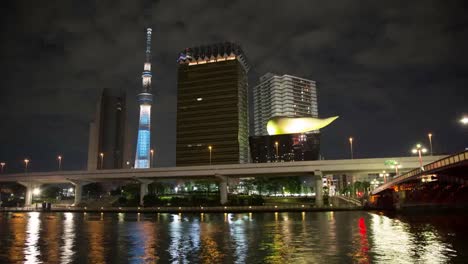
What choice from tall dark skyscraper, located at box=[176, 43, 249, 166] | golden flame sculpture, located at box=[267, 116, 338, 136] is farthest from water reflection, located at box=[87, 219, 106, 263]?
tall dark skyscraper, located at box=[176, 43, 249, 166]

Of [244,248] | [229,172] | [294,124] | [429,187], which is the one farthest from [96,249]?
[294,124]

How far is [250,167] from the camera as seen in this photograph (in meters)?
79.2

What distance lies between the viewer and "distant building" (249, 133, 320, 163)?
168250 millimetres

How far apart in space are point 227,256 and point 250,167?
56380 mm

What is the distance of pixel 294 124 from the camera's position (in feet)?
566

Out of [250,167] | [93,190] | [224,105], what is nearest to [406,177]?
[250,167]

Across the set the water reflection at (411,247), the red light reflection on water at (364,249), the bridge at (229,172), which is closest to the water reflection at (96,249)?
the red light reflection on water at (364,249)

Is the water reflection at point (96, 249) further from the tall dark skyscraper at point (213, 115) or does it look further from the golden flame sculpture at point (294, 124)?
the tall dark skyscraper at point (213, 115)

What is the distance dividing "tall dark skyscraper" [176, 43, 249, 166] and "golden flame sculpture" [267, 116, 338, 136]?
1830cm

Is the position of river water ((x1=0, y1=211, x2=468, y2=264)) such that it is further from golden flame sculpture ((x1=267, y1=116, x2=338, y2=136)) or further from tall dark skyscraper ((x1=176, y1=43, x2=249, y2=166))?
tall dark skyscraper ((x1=176, y1=43, x2=249, y2=166))

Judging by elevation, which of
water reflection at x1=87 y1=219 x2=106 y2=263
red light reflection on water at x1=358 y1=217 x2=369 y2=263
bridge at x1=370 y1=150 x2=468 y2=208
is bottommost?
red light reflection on water at x1=358 y1=217 x2=369 y2=263

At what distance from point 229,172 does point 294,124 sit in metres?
Answer: 95.1

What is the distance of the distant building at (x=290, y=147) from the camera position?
552 ft

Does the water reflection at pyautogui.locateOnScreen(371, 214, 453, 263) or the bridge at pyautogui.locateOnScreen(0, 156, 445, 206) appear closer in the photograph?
the water reflection at pyautogui.locateOnScreen(371, 214, 453, 263)
